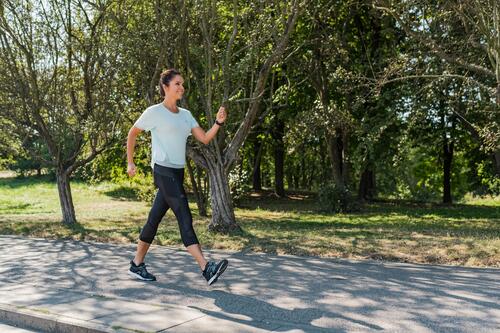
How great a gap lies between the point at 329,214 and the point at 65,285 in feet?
52.2

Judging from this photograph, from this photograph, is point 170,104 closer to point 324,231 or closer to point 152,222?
point 152,222

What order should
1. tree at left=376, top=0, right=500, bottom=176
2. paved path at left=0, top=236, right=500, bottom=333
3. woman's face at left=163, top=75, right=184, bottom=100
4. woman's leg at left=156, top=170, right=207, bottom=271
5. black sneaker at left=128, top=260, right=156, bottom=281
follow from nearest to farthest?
paved path at left=0, top=236, right=500, bottom=333
woman's leg at left=156, top=170, right=207, bottom=271
woman's face at left=163, top=75, right=184, bottom=100
black sneaker at left=128, top=260, right=156, bottom=281
tree at left=376, top=0, right=500, bottom=176

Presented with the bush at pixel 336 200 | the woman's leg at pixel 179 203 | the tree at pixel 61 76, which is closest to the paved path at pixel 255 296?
the woman's leg at pixel 179 203

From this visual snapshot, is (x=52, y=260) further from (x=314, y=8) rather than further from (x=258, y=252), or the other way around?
(x=314, y=8)

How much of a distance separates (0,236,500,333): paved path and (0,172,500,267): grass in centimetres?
89

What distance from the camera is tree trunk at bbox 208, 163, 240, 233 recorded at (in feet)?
41.3

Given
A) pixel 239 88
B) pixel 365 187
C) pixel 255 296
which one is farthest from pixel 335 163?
pixel 255 296

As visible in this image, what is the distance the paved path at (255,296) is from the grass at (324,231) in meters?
0.89

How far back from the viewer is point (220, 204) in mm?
12703

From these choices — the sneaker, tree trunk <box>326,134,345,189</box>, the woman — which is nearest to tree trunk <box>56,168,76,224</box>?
the woman

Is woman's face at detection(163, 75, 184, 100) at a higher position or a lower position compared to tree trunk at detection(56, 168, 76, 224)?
higher

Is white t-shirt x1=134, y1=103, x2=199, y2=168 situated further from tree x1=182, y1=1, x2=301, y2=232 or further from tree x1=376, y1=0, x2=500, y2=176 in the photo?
tree x1=376, y1=0, x2=500, y2=176

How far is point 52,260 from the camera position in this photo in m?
8.67

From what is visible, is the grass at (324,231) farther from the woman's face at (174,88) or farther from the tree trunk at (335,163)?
the woman's face at (174,88)
